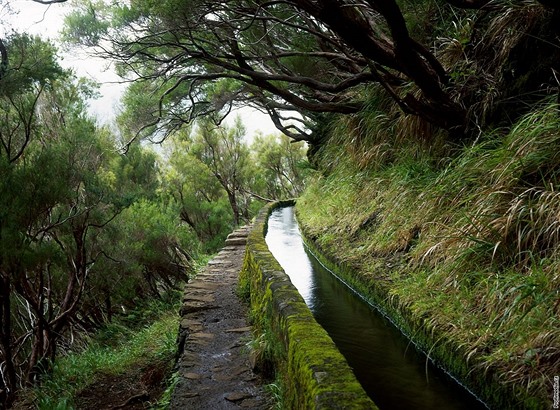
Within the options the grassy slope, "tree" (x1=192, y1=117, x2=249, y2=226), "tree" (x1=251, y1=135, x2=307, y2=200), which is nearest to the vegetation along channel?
the grassy slope

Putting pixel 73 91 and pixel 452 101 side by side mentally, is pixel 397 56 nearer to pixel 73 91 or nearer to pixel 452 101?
pixel 452 101

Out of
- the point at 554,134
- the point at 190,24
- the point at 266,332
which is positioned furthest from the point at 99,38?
the point at 554,134

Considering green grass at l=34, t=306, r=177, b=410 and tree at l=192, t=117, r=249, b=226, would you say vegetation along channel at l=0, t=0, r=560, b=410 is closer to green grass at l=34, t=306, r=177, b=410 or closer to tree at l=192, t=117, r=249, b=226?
green grass at l=34, t=306, r=177, b=410

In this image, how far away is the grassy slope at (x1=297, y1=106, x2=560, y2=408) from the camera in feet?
9.34

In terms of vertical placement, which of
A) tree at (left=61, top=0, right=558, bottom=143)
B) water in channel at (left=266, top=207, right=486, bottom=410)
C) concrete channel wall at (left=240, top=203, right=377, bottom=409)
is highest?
tree at (left=61, top=0, right=558, bottom=143)

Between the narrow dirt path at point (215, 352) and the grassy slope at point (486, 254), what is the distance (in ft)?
5.17

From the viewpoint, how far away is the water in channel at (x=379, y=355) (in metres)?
3.32

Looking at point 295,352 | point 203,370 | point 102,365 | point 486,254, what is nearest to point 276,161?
point 102,365

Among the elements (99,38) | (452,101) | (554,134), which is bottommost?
(554,134)

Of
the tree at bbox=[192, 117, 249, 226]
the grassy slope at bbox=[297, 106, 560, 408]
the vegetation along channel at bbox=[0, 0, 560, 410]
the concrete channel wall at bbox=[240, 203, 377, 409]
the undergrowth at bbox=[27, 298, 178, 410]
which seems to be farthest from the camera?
the tree at bbox=[192, 117, 249, 226]

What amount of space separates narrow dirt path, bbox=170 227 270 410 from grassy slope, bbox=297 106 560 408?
62.1 inches

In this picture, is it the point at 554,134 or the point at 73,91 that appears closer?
the point at 554,134

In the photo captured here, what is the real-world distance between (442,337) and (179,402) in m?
2.15

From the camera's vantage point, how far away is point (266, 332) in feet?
13.7
